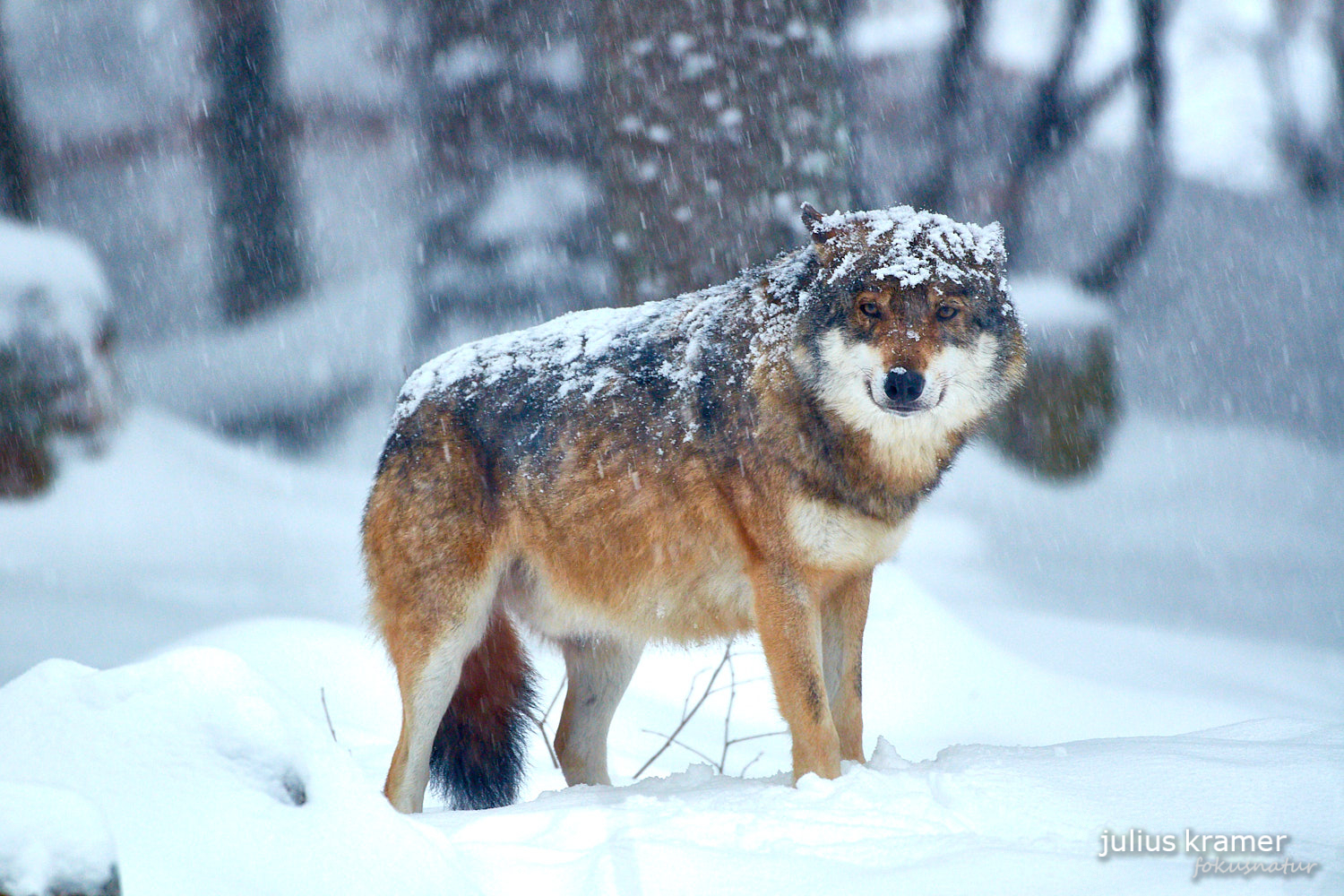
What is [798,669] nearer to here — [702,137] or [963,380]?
[963,380]

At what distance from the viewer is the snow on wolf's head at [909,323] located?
2.63 m

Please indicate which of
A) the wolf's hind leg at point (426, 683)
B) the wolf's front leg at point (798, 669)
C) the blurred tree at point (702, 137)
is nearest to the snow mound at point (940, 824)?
the wolf's front leg at point (798, 669)

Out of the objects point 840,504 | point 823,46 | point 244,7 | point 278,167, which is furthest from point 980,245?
point 244,7

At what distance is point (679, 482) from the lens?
296 cm

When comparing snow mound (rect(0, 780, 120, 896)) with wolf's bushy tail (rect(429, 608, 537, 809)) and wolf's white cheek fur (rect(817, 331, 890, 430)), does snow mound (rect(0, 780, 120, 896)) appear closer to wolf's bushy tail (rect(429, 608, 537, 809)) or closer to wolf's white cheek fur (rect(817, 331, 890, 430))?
wolf's white cheek fur (rect(817, 331, 890, 430))

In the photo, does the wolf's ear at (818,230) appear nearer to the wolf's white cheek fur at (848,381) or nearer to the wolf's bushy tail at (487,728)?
the wolf's white cheek fur at (848,381)

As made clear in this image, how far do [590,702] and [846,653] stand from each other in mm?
1026

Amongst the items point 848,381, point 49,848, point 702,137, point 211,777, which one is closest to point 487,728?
point 848,381

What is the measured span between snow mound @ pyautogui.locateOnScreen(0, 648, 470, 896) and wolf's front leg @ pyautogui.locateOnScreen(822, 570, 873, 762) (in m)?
1.73

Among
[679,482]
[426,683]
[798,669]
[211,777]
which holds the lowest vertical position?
[426,683]

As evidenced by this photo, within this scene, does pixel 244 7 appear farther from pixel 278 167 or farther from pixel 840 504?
pixel 840 504

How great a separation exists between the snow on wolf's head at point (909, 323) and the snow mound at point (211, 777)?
64.8 inches

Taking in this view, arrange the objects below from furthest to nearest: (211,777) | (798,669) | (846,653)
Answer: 1. (846,653)
2. (798,669)
3. (211,777)

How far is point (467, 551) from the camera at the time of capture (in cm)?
318
